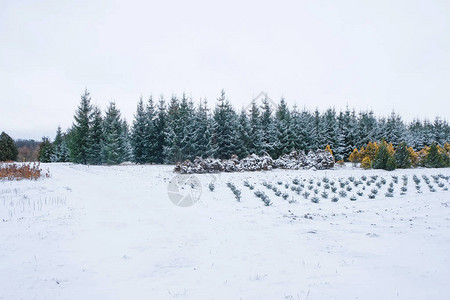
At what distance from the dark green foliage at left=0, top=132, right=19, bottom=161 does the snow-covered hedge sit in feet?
76.5

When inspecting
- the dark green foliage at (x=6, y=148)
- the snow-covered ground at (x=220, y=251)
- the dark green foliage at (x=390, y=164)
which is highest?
the dark green foliage at (x=6, y=148)

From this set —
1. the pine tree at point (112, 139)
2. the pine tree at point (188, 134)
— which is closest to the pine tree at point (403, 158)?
the pine tree at point (188, 134)

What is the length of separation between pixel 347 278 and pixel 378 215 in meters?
4.62

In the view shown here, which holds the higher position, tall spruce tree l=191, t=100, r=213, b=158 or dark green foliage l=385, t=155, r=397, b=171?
tall spruce tree l=191, t=100, r=213, b=158

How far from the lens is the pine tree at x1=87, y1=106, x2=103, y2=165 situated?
31.6m

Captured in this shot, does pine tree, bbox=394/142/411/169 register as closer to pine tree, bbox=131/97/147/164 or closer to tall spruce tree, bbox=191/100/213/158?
tall spruce tree, bbox=191/100/213/158

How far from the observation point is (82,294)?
3387mm

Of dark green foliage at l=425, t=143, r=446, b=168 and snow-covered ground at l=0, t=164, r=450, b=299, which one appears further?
dark green foliage at l=425, t=143, r=446, b=168

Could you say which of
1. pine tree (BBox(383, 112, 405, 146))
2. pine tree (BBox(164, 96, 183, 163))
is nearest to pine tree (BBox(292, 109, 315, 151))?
pine tree (BBox(383, 112, 405, 146))

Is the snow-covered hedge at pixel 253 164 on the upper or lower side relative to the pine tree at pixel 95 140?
lower

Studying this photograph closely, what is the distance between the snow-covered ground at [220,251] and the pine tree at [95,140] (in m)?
24.6

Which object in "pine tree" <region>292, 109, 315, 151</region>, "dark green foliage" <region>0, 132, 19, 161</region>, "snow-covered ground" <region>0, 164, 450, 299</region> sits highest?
"pine tree" <region>292, 109, 315, 151</region>

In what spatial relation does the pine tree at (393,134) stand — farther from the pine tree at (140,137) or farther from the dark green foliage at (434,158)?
the pine tree at (140,137)

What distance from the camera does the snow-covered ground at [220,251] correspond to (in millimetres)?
3484
